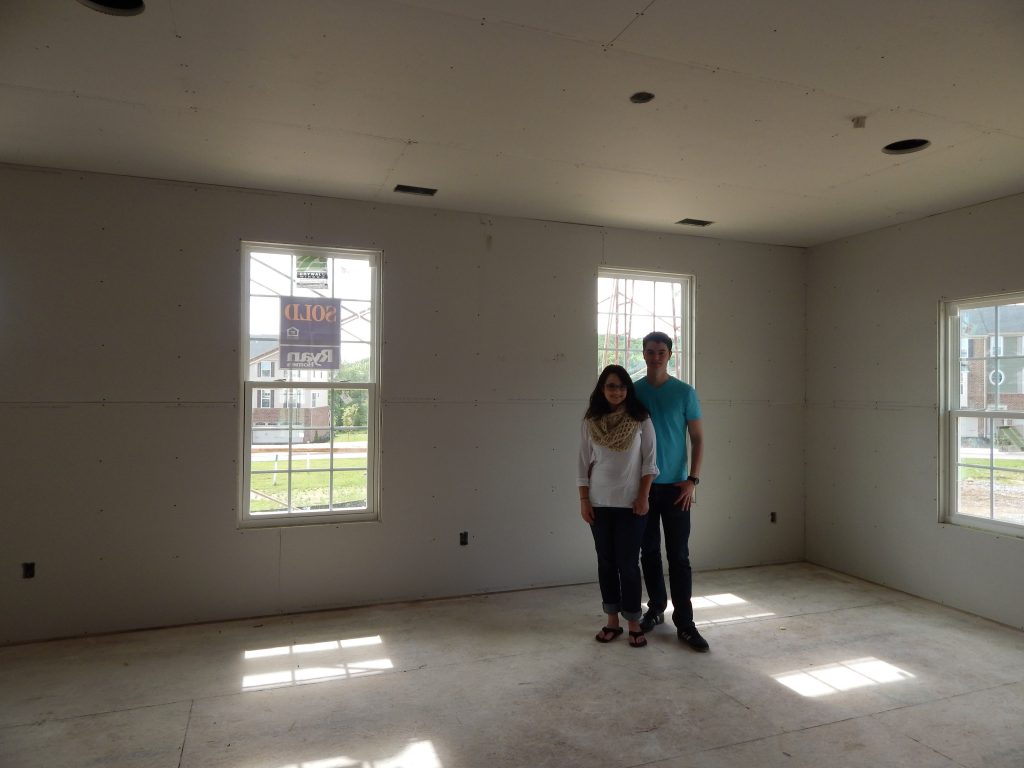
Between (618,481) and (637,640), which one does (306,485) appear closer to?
(618,481)

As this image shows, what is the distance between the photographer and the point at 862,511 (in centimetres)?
502

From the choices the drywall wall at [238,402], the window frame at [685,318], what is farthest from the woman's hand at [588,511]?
the window frame at [685,318]

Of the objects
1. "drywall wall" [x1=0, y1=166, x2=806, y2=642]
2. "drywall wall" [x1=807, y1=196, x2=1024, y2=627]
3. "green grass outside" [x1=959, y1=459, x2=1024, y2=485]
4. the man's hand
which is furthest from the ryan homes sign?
"green grass outside" [x1=959, y1=459, x2=1024, y2=485]

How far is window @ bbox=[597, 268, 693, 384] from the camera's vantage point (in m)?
5.01

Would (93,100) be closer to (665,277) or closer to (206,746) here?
(206,746)

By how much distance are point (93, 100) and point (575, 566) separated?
3955 mm

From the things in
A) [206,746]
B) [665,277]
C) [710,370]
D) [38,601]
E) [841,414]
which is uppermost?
[665,277]

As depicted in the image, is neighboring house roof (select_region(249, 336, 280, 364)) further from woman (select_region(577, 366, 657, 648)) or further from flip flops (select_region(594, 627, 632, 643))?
flip flops (select_region(594, 627, 632, 643))

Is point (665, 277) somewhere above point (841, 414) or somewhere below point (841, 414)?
above

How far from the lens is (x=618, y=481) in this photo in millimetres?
3410

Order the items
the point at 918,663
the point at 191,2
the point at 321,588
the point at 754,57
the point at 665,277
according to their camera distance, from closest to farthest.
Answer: the point at 191,2, the point at 754,57, the point at 918,663, the point at 321,588, the point at 665,277

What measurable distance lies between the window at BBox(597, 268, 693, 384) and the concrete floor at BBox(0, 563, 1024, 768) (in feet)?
6.24

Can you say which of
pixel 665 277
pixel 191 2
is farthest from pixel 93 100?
pixel 665 277

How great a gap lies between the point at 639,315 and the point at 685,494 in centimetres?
192
